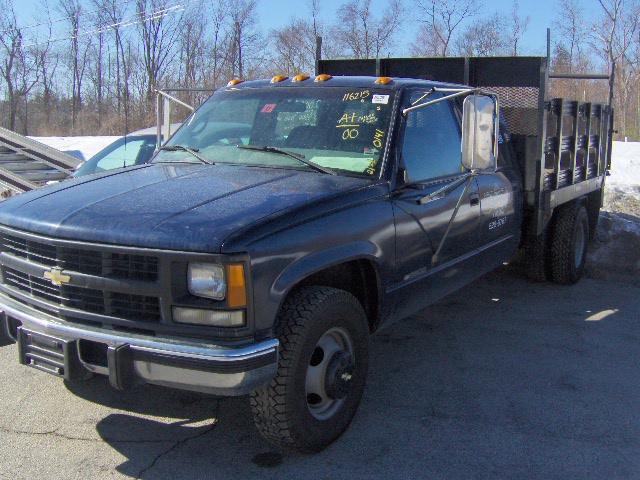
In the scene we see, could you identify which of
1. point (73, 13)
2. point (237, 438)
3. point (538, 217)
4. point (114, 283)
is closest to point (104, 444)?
point (237, 438)

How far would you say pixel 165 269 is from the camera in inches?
125

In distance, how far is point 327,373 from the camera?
3715mm

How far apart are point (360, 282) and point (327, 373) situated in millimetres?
664

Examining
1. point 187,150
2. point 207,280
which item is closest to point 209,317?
point 207,280

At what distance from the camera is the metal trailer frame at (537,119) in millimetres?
6234

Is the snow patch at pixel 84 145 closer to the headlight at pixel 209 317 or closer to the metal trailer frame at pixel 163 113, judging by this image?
the metal trailer frame at pixel 163 113

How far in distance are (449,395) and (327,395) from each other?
3.78 ft

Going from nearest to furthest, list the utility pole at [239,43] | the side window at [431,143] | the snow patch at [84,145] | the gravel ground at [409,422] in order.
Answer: the gravel ground at [409,422] < the side window at [431,143] < the snow patch at [84,145] < the utility pole at [239,43]

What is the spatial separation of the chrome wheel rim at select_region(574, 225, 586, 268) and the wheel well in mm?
4151

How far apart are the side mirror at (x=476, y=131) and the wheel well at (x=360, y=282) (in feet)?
2.96

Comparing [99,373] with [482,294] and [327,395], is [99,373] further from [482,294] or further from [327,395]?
[482,294]

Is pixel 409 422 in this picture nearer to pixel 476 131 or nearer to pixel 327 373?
pixel 327 373

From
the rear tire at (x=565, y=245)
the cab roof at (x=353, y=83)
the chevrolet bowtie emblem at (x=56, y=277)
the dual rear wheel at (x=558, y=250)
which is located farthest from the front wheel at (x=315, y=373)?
the rear tire at (x=565, y=245)

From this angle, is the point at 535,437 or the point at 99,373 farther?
the point at 535,437
